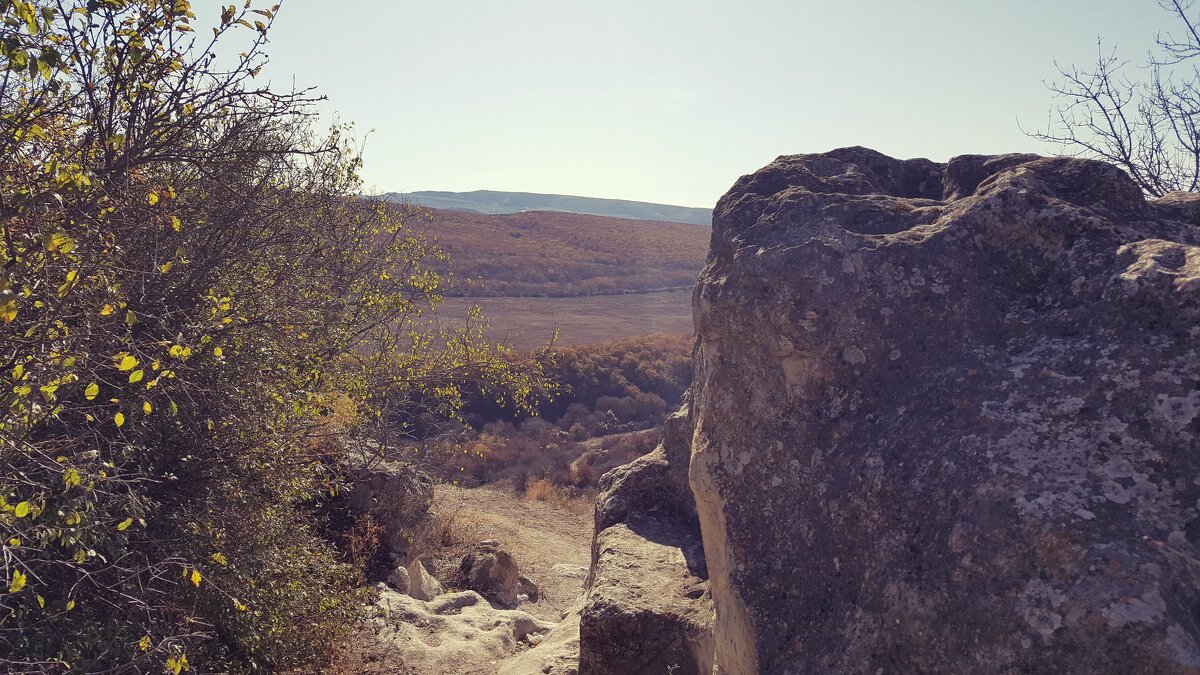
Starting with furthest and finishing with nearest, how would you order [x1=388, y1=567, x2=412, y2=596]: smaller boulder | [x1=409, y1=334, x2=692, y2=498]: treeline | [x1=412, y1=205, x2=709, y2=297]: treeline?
1. [x1=412, y1=205, x2=709, y2=297]: treeline
2. [x1=409, y1=334, x2=692, y2=498]: treeline
3. [x1=388, y1=567, x2=412, y2=596]: smaller boulder

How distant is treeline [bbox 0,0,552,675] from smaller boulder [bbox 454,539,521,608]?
2.85 meters

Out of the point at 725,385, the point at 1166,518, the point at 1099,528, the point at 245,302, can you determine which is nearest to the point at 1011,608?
the point at 1099,528

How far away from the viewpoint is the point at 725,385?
3.98 metres

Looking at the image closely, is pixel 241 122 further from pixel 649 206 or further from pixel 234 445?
pixel 649 206

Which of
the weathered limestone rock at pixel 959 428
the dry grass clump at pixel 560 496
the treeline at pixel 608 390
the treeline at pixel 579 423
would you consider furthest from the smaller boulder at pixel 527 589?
the treeline at pixel 608 390

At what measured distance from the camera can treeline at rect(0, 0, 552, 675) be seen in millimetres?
3285

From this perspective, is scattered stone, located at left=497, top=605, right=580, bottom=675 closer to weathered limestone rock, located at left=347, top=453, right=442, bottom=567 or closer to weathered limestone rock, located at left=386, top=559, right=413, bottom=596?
weathered limestone rock, located at left=386, top=559, right=413, bottom=596

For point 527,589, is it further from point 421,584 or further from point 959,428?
point 959,428

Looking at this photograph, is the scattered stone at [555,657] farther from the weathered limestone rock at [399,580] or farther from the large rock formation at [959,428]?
the weathered limestone rock at [399,580]

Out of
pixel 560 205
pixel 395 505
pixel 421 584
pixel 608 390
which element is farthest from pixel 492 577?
pixel 560 205

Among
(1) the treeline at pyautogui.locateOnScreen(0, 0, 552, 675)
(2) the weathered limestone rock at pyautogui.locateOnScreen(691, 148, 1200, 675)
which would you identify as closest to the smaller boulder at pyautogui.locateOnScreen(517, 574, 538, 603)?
(1) the treeline at pyautogui.locateOnScreen(0, 0, 552, 675)

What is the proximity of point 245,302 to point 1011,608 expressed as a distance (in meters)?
5.42

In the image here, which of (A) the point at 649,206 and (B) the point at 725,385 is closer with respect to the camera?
(B) the point at 725,385

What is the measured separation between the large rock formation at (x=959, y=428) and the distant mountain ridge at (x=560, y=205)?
160 meters
